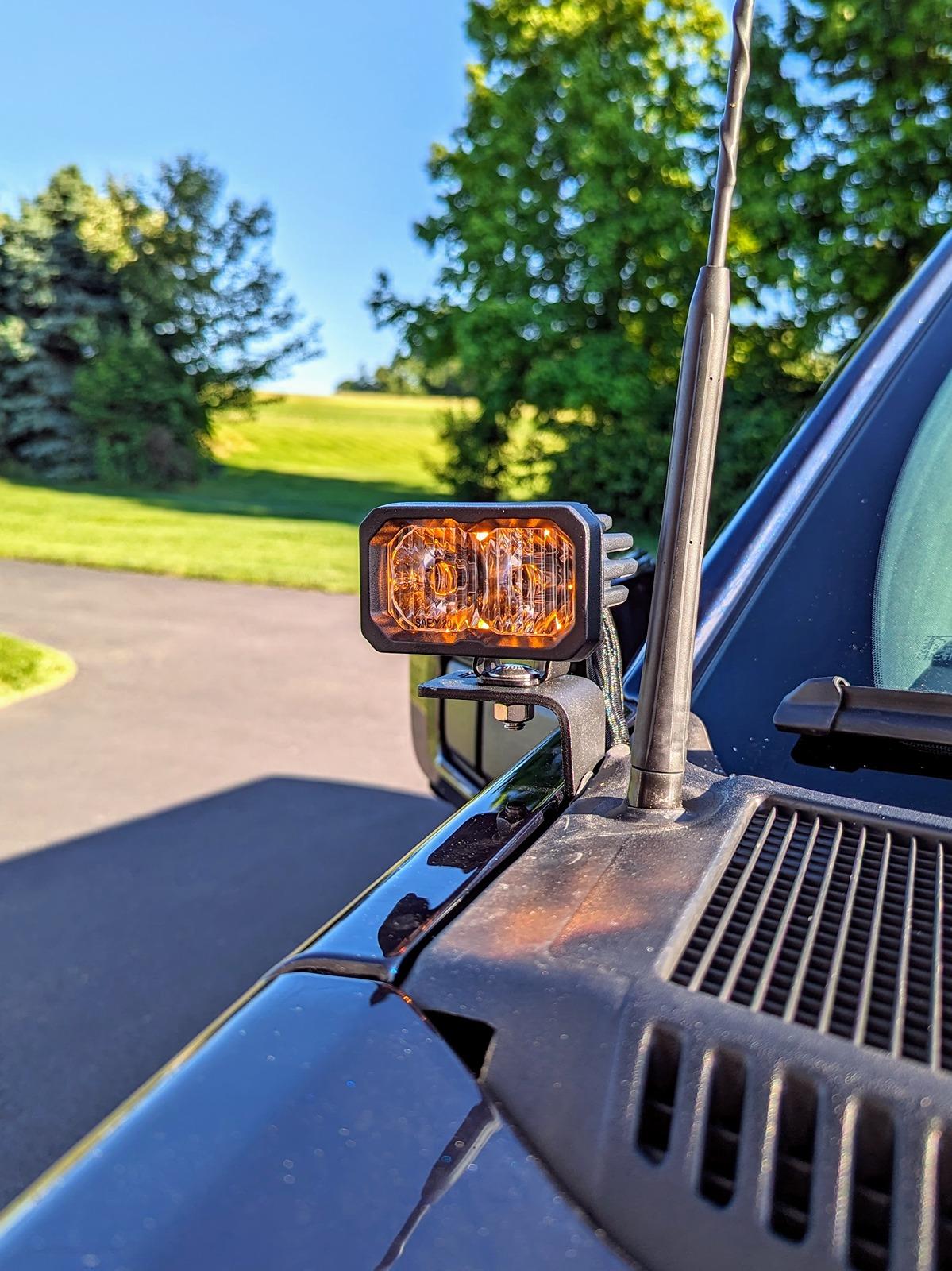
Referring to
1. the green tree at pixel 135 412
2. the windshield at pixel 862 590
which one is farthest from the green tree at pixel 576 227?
the windshield at pixel 862 590

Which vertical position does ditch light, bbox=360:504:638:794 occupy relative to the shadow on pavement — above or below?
above

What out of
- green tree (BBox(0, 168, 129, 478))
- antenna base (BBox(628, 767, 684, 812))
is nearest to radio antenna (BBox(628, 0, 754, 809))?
antenna base (BBox(628, 767, 684, 812))

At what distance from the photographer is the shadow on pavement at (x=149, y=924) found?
3068mm

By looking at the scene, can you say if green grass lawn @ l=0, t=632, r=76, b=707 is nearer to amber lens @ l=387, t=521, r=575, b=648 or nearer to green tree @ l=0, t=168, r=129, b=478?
amber lens @ l=387, t=521, r=575, b=648

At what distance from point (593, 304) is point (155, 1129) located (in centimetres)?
2599

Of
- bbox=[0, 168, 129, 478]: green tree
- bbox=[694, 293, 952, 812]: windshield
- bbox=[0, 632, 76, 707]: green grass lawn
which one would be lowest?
bbox=[0, 632, 76, 707]: green grass lawn

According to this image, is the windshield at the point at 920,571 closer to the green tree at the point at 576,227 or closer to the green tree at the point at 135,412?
the green tree at the point at 576,227

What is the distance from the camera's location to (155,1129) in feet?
2.83

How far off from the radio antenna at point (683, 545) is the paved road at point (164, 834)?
2.27 metres

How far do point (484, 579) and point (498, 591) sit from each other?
2 cm

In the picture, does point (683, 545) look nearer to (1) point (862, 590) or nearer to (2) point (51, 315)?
(1) point (862, 590)

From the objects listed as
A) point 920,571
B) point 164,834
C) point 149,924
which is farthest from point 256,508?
point 920,571

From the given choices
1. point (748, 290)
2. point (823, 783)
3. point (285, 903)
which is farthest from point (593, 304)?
point (823, 783)

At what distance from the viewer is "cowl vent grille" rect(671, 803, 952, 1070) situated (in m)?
0.87
